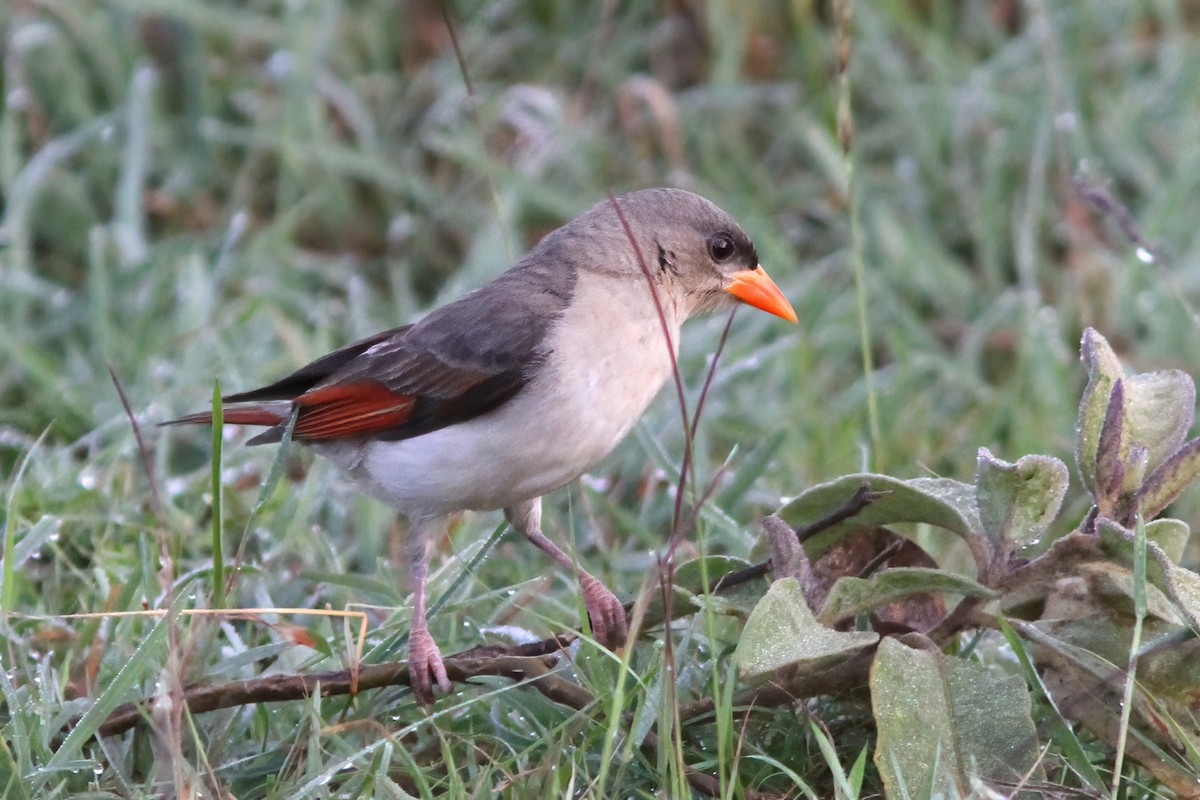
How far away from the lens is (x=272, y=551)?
14.0ft

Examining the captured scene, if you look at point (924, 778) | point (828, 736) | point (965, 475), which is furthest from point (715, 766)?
point (965, 475)

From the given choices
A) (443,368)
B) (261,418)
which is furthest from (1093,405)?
(261,418)

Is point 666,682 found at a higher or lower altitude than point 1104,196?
lower

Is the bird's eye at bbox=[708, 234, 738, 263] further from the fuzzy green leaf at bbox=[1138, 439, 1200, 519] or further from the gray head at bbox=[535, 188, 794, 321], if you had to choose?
the fuzzy green leaf at bbox=[1138, 439, 1200, 519]

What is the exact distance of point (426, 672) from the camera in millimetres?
3270

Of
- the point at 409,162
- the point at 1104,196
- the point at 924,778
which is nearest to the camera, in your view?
the point at 924,778

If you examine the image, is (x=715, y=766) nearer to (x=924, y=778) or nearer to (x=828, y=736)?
(x=828, y=736)

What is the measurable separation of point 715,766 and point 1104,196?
70.2 inches

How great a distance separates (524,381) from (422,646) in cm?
71

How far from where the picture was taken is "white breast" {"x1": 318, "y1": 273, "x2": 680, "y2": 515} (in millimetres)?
3617

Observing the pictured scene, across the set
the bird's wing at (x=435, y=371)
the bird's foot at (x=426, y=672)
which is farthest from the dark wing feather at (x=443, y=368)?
the bird's foot at (x=426, y=672)

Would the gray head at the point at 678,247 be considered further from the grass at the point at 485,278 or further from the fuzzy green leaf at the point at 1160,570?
the fuzzy green leaf at the point at 1160,570

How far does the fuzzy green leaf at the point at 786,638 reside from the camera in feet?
8.98

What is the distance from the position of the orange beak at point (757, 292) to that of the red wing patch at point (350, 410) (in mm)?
941
